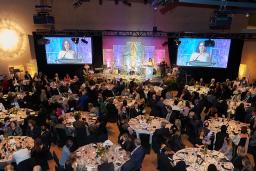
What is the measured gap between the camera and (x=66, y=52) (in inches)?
655

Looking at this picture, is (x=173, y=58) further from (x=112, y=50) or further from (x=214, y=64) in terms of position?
(x=112, y=50)

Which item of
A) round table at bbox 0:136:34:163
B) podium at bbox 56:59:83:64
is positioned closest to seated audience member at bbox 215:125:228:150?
round table at bbox 0:136:34:163

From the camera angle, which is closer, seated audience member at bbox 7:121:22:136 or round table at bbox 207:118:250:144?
round table at bbox 207:118:250:144

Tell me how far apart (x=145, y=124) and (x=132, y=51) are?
383 inches

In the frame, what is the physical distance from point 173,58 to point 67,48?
7315 mm

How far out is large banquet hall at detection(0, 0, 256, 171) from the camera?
6.81 m

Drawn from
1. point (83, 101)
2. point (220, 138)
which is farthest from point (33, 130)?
point (220, 138)

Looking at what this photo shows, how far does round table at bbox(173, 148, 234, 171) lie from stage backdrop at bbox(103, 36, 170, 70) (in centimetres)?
1138

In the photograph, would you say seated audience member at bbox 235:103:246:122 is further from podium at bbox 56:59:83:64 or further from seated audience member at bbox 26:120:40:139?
podium at bbox 56:59:83:64

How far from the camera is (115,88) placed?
42.8ft

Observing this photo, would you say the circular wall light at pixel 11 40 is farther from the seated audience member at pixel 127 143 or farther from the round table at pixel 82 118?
the seated audience member at pixel 127 143

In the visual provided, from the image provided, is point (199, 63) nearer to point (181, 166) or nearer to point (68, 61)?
point (68, 61)

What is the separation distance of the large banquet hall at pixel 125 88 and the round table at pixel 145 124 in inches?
1.4

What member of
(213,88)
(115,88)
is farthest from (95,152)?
(213,88)
